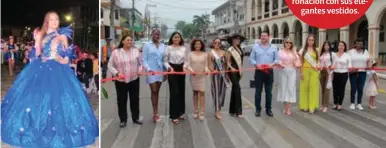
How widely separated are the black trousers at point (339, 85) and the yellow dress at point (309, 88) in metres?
0.40

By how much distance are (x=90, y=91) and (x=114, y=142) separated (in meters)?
2.25

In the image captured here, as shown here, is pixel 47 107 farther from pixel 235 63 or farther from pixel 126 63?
pixel 235 63

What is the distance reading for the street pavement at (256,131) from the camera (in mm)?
5168

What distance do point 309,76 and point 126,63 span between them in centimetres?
337

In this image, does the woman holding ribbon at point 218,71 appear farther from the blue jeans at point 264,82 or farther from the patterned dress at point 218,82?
the blue jeans at point 264,82

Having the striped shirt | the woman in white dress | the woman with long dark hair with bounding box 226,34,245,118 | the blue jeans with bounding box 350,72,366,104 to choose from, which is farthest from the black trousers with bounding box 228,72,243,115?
the blue jeans with bounding box 350,72,366,104

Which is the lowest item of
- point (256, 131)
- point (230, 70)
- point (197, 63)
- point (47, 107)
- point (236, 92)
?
point (256, 131)

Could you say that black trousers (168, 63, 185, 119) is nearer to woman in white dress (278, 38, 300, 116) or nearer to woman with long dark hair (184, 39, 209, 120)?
woman with long dark hair (184, 39, 209, 120)

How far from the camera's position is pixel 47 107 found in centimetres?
310

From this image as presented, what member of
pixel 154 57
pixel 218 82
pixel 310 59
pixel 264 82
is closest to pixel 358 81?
pixel 310 59

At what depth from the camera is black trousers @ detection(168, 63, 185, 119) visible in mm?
6348

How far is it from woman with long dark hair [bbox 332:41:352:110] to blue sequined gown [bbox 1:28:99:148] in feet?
17.5

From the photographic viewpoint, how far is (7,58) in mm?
3088

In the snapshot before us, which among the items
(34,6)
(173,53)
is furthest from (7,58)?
(173,53)
